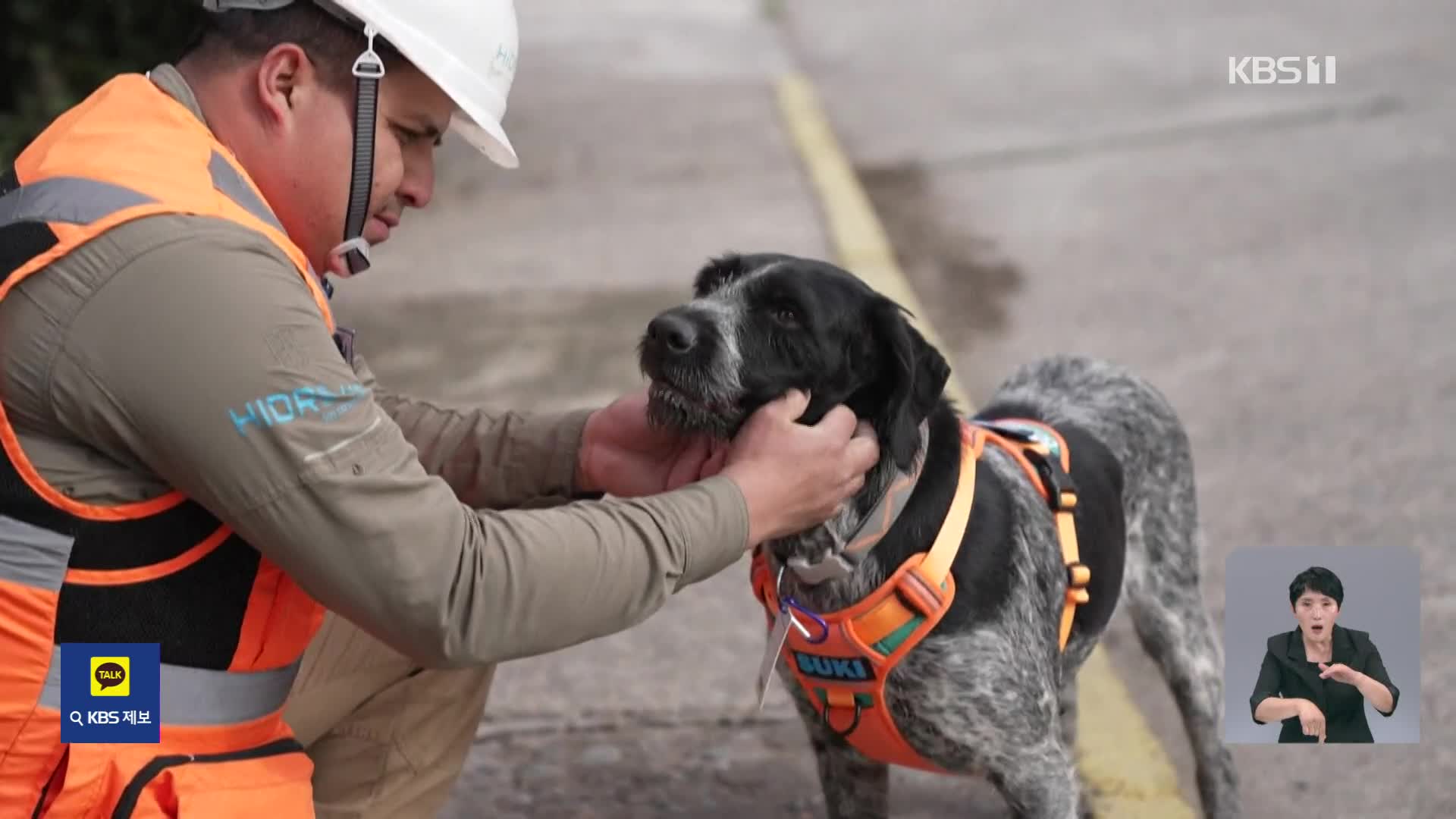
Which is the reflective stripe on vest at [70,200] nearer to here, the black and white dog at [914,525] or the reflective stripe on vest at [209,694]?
the reflective stripe on vest at [209,694]

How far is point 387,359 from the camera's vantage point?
24.9 ft

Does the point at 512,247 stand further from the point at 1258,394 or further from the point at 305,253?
the point at 305,253

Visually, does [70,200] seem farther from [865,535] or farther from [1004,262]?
[1004,262]

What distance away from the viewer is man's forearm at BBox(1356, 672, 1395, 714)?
343 cm

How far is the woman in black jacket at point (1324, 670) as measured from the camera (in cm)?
342

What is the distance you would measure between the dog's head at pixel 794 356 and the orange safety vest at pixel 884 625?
19cm

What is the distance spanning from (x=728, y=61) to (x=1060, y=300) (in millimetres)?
8183

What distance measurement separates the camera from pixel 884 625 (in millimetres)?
3291

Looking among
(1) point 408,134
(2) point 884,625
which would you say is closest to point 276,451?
(1) point 408,134

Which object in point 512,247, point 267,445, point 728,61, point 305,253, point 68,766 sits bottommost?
point 68,766

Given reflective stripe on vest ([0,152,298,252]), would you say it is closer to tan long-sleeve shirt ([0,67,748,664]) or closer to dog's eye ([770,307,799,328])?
tan long-sleeve shirt ([0,67,748,664])

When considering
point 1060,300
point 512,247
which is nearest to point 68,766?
point 1060,300

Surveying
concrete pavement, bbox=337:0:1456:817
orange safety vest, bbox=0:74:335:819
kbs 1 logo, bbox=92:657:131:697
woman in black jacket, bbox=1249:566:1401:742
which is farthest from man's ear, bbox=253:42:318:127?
woman in black jacket, bbox=1249:566:1401:742

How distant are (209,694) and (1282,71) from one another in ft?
37.6
